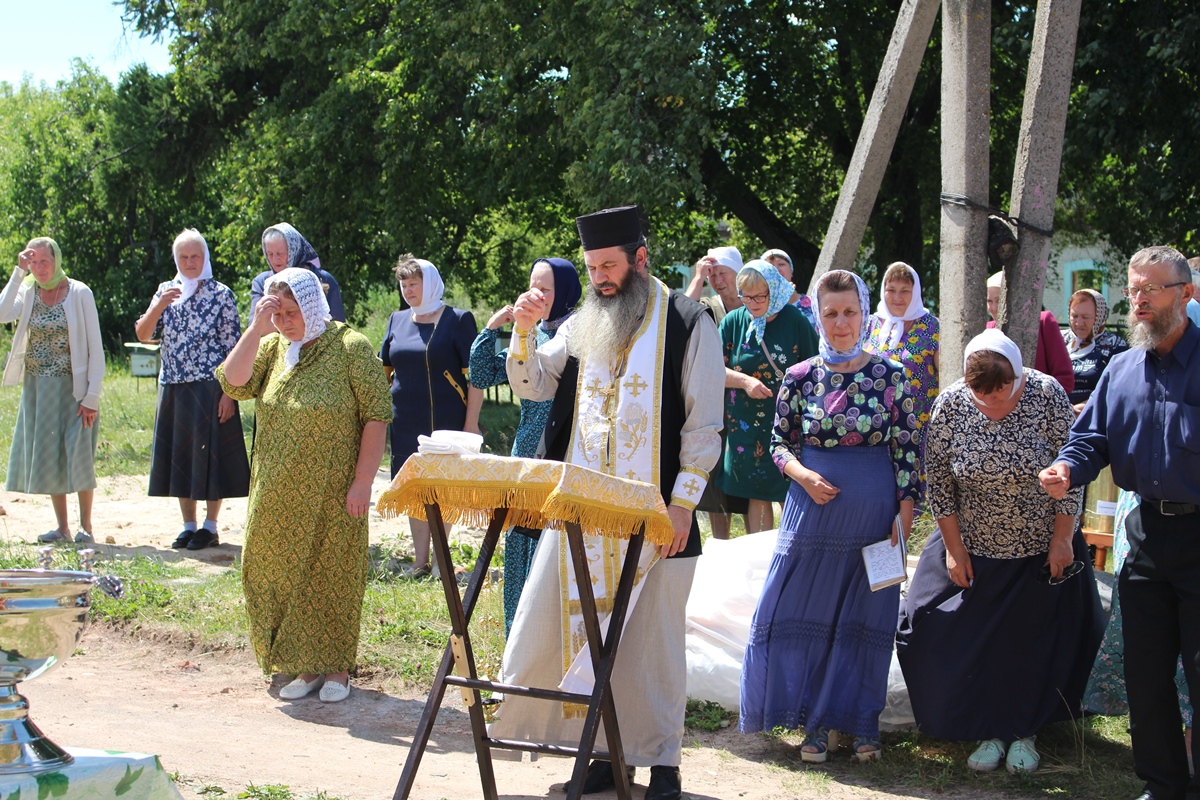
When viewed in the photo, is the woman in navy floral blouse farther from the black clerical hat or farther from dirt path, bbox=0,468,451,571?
the black clerical hat

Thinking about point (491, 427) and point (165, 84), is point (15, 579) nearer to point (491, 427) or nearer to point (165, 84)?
point (491, 427)

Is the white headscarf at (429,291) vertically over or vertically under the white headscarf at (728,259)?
under

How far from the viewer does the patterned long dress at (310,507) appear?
553 centimetres

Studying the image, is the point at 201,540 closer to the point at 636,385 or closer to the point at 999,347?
the point at 636,385

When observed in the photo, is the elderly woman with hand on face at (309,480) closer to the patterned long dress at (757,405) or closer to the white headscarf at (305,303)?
the white headscarf at (305,303)

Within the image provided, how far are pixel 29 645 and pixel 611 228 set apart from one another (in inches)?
95.9

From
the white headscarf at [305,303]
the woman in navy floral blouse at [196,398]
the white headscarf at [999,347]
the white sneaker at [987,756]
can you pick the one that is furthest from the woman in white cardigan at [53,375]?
the white sneaker at [987,756]

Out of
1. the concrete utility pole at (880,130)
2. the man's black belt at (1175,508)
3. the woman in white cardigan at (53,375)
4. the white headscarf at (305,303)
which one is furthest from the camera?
the woman in white cardigan at (53,375)

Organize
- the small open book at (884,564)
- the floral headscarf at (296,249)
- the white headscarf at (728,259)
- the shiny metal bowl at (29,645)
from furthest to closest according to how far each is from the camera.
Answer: the white headscarf at (728,259) < the floral headscarf at (296,249) < the small open book at (884,564) < the shiny metal bowl at (29,645)

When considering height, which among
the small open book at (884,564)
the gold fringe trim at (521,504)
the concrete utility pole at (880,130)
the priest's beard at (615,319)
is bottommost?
the small open book at (884,564)

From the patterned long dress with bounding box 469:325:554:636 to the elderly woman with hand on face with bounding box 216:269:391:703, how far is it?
0.47m

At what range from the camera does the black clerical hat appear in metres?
4.25

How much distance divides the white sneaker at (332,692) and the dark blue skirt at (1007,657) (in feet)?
8.42

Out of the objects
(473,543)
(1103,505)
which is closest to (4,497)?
(473,543)
